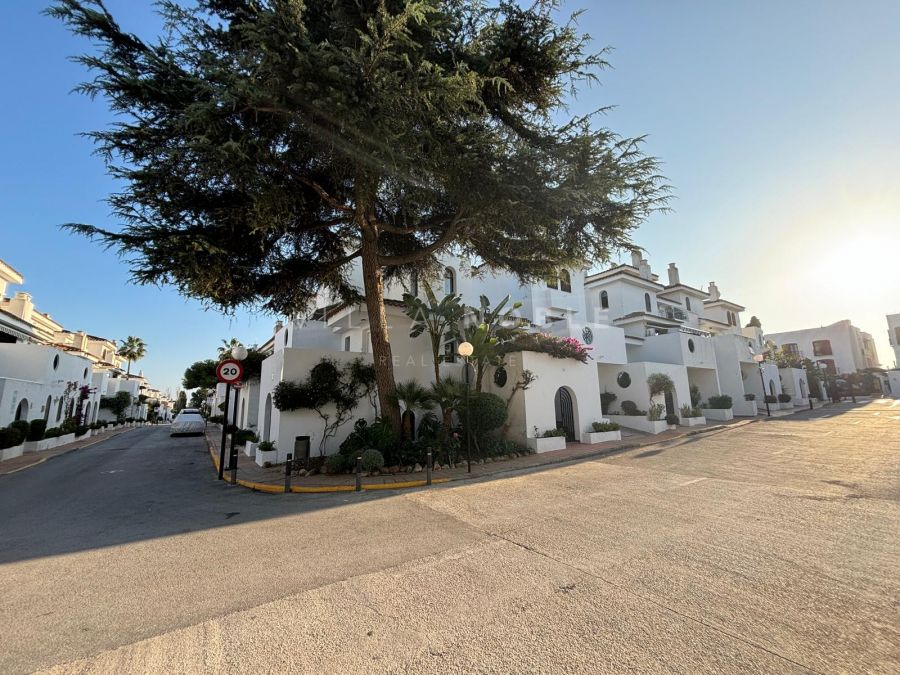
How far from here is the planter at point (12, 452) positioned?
16.8 metres

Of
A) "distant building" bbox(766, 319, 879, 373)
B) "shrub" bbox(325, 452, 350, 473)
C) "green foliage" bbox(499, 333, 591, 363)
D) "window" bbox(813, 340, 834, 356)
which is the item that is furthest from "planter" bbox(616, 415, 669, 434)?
"window" bbox(813, 340, 834, 356)

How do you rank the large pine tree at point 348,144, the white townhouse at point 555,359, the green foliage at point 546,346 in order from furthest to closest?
the green foliage at point 546,346 < the white townhouse at point 555,359 < the large pine tree at point 348,144

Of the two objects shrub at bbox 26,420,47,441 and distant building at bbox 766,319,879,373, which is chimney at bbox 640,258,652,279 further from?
shrub at bbox 26,420,47,441

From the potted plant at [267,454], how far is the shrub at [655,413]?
1717cm

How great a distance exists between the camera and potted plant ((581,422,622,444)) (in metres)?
16.8

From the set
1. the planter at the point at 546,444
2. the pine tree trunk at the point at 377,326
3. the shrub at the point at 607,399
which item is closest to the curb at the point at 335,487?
the pine tree trunk at the point at 377,326

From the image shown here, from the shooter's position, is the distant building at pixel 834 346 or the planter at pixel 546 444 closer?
the planter at pixel 546 444

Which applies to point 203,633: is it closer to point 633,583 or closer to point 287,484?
point 633,583

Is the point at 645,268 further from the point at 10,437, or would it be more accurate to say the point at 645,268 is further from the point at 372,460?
the point at 10,437

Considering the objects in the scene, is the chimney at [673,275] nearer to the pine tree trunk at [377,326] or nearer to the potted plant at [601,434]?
the potted plant at [601,434]

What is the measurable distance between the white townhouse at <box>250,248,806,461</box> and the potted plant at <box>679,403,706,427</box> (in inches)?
19.6

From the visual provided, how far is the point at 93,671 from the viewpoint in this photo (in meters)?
2.90

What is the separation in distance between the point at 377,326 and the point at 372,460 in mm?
4454

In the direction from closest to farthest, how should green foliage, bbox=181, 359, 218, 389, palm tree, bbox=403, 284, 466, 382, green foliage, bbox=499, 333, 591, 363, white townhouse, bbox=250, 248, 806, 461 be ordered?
1. palm tree, bbox=403, 284, 466, 382
2. white townhouse, bbox=250, 248, 806, 461
3. green foliage, bbox=499, 333, 591, 363
4. green foliage, bbox=181, 359, 218, 389
